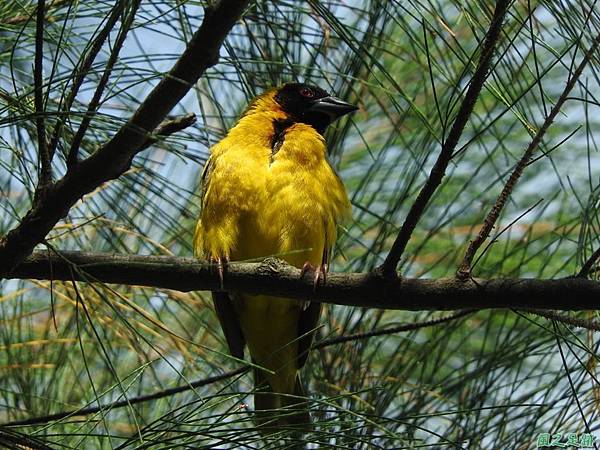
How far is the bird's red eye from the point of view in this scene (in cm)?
377

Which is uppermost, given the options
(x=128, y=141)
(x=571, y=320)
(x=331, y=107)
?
(x=331, y=107)

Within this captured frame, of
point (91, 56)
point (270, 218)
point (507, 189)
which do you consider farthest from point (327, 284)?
point (270, 218)

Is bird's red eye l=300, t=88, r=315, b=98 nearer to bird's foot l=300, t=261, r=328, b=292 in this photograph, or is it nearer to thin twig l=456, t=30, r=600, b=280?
bird's foot l=300, t=261, r=328, b=292

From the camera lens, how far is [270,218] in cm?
312

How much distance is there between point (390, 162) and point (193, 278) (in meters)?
2.05

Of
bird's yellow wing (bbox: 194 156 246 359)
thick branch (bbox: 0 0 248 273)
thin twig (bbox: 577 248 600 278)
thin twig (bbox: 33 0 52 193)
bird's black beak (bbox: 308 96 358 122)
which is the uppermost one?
bird's black beak (bbox: 308 96 358 122)

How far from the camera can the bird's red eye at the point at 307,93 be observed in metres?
3.77

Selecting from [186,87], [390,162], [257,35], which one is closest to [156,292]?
[257,35]

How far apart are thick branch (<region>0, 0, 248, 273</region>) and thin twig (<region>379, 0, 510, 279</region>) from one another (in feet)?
1.47

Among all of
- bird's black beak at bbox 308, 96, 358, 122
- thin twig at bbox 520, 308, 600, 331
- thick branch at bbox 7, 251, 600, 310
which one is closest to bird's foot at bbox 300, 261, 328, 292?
thick branch at bbox 7, 251, 600, 310

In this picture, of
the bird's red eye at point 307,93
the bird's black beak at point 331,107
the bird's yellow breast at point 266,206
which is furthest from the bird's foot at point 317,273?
the bird's red eye at point 307,93

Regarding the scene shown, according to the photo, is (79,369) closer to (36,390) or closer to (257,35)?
(36,390)

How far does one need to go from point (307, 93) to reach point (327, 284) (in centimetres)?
167

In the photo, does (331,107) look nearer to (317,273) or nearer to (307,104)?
(307,104)
